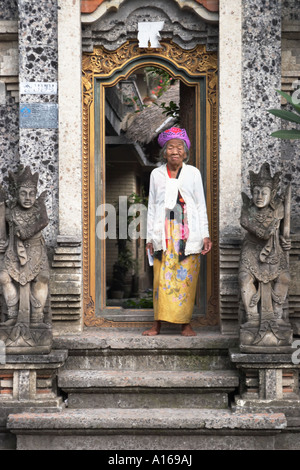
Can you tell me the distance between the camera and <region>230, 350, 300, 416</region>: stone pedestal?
652cm

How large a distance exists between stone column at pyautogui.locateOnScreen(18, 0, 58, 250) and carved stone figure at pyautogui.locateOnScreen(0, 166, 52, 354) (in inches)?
33.8

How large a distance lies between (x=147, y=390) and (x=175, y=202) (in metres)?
1.84

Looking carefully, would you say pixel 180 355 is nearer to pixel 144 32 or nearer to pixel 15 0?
pixel 144 32

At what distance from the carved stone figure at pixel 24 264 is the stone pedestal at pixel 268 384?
1.73m

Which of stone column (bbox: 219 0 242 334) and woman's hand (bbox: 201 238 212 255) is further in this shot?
stone column (bbox: 219 0 242 334)

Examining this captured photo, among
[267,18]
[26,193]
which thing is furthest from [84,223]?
[267,18]

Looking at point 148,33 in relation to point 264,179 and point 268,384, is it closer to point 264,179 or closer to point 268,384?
point 264,179

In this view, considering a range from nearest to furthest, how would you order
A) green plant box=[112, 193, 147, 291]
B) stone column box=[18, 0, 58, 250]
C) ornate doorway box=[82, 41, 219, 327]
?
stone column box=[18, 0, 58, 250] < ornate doorway box=[82, 41, 219, 327] < green plant box=[112, 193, 147, 291]

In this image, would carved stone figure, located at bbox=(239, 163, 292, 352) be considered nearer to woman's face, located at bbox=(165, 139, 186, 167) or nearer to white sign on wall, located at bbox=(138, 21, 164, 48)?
woman's face, located at bbox=(165, 139, 186, 167)

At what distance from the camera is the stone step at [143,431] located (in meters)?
6.33

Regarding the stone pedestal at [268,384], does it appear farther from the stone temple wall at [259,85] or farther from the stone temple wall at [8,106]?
the stone temple wall at [8,106]

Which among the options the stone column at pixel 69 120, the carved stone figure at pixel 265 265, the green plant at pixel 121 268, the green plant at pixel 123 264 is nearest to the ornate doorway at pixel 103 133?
the stone column at pixel 69 120

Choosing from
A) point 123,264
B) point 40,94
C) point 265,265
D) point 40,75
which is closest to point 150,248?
point 265,265

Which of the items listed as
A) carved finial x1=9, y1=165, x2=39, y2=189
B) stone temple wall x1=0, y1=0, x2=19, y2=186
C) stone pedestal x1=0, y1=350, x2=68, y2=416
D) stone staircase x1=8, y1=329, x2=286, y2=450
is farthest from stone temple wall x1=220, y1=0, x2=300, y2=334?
stone temple wall x1=0, y1=0, x2=19, y2=186
